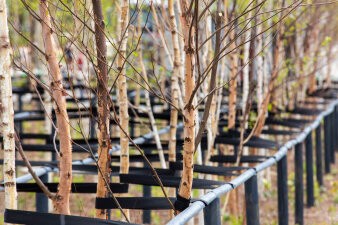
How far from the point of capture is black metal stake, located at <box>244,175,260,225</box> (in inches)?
244

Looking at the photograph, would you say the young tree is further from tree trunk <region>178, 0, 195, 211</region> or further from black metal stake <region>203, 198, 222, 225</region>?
black metal stake <region>203, 198, 222, 225</region>

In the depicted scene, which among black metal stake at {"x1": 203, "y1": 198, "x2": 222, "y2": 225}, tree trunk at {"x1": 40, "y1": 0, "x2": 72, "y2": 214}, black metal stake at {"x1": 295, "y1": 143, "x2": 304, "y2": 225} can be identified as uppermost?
tree trunk at {"x1": 40, "y1": 0, "x2": 72, "y2": 214}

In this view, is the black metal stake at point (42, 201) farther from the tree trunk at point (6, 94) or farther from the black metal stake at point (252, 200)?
the tree trunk at point (6, 94)

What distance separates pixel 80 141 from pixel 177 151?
3.01ft

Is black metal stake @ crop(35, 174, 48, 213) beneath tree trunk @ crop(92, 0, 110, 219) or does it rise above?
beneath

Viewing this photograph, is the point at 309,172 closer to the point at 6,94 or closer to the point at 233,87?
the point at 233,87

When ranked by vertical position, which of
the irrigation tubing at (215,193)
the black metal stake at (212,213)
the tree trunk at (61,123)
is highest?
the tree trunk at (61,123)

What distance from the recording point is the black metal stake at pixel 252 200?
6191mm

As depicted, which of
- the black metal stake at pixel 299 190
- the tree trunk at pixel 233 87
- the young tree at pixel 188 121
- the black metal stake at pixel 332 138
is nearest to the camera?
the young tree at pixel 188 121

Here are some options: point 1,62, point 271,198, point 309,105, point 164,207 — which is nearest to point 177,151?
point 164,207

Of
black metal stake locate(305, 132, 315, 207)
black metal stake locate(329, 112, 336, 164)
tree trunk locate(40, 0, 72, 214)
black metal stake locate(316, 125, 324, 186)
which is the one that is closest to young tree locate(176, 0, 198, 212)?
tree trunk locate(40, 0, 72, 214)

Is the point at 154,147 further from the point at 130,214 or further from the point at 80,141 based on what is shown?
the point at 130,214

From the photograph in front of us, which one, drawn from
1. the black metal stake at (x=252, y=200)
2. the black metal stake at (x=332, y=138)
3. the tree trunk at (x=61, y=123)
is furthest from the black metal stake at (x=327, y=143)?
the tree trunk at (x=61, y=123)

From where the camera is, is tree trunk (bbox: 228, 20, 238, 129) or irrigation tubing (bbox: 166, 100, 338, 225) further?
tree trunk (bbox: 228, 20, 238, 129)
